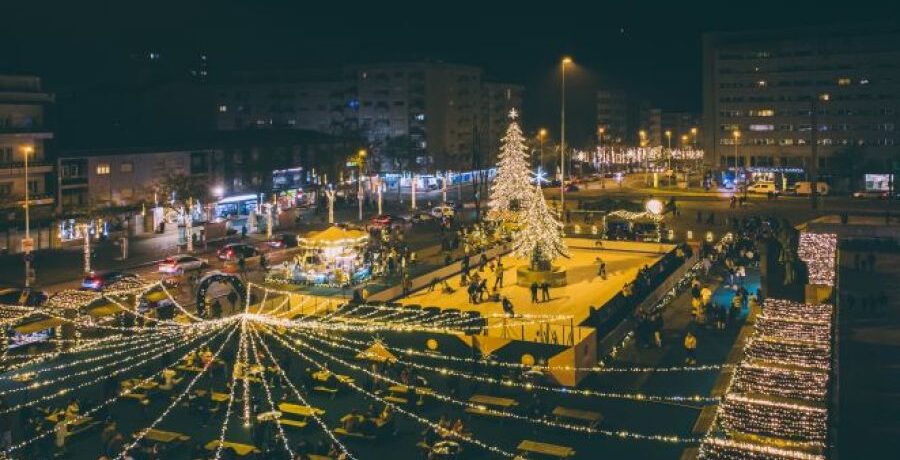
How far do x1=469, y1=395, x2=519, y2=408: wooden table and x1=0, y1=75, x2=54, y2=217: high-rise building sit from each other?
34130 mm

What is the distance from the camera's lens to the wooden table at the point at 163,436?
15.7 m

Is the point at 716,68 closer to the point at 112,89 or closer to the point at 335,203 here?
the point at 335,203

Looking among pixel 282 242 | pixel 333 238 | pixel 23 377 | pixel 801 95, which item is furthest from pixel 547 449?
pixel 801 95

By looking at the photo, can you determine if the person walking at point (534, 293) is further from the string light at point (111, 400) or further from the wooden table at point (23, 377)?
the wooden table at point (23, 377)

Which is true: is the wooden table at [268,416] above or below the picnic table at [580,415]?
above

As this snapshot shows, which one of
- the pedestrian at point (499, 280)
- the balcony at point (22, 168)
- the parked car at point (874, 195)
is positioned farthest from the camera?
the parked car at point (874, 195)

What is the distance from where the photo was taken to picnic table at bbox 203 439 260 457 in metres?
15.1

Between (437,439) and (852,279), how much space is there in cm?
2538

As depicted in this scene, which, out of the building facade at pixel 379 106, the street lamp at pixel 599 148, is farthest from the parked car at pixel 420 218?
the street lamp at pixel 599 148

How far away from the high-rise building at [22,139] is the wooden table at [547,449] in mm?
36657

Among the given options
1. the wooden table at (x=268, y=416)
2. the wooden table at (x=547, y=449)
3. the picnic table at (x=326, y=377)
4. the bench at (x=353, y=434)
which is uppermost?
the picnic table at (x=326, y=377)

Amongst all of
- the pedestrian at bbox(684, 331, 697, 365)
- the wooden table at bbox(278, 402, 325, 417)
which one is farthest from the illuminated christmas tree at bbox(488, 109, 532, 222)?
the wooden table at bbox(278, 402, 325, 417)

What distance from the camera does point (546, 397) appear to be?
1906cm

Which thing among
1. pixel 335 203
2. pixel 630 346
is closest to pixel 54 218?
pixel 335 203
